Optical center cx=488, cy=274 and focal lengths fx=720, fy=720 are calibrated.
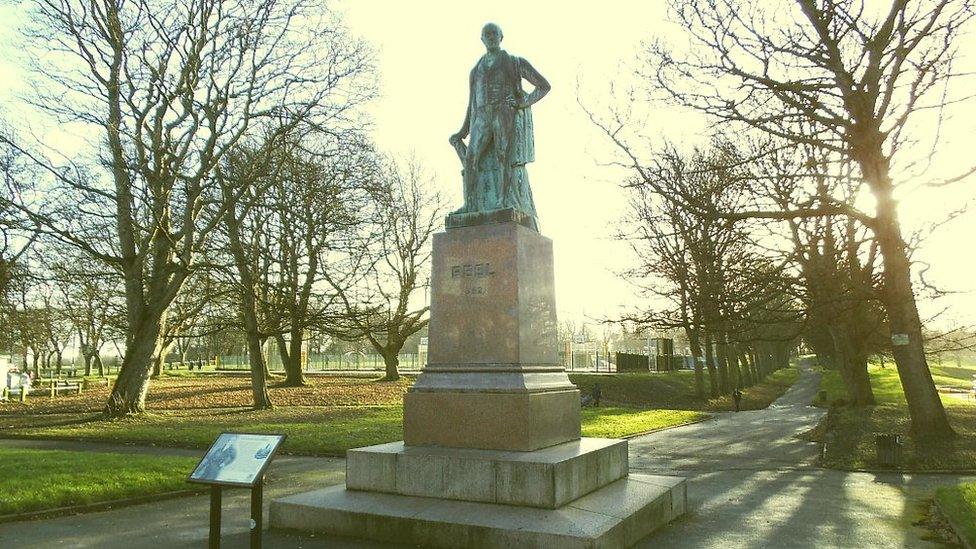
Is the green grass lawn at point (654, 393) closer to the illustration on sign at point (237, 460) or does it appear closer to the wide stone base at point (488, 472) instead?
the wide stone base at point (488, 472)

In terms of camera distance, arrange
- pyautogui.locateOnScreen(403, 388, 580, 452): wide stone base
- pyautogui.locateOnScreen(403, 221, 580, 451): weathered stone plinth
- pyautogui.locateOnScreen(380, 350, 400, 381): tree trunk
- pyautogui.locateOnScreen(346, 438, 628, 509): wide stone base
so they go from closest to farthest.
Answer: pyautogui.locateOnScreen(346, 438, 628, 509): wide stone base → pyautogui.locateOnScreen(403, 388, 580, 452): wide stone base → pyautogui.locateOnScreen(403, 221, 580, 451): weathered stone plinth → pyautogui.locateOnScreen(380, 350, 400, 381): tree trunk

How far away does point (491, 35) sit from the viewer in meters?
9.16

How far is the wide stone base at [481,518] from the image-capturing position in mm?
5930

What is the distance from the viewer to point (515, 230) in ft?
26.5

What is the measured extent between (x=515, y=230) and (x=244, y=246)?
16701 millimetres

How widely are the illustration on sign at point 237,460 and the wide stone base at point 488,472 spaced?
228 cm

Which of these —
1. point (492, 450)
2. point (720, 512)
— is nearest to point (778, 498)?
point (720, 512)

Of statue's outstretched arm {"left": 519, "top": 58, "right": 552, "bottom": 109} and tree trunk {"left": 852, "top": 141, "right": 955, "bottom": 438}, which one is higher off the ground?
statue's outstretched arm {"left": 519, "top": 58, "right": 552, "bottom": 109}

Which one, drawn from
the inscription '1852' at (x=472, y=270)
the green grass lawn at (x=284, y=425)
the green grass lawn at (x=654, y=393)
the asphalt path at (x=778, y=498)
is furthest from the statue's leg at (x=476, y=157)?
the green grass lawn at (x=654, y=393)

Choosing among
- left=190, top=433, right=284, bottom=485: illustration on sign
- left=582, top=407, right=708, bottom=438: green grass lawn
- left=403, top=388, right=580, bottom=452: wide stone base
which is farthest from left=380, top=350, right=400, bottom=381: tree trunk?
left=190, top=433, right=284, bottom=485: illustration on sign

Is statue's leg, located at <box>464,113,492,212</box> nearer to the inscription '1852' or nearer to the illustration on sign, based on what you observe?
the inscription '1852'

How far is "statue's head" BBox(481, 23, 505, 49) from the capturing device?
9.15 meters

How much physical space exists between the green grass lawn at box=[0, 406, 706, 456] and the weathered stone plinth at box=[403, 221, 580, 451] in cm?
703

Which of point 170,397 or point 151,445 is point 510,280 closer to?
point 151,445
